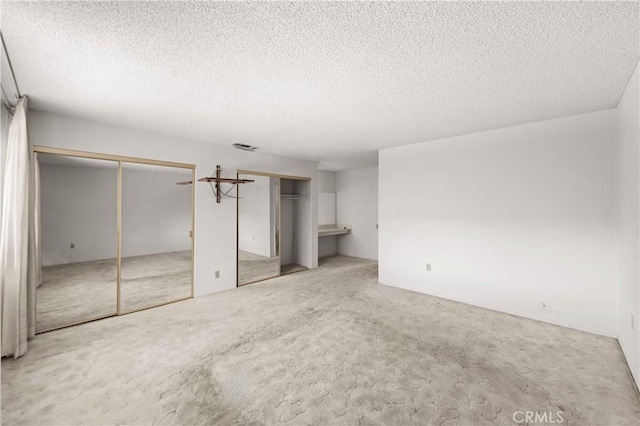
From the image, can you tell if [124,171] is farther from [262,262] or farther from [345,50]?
[345,50]

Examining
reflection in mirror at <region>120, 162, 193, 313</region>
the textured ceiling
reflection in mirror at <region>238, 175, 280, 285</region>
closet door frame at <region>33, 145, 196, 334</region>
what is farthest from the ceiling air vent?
the textured ceiling

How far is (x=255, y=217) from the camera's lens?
4988mm

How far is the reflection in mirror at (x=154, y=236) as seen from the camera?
3588 mm

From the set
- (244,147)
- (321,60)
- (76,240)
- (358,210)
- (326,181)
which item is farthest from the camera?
(326,181)

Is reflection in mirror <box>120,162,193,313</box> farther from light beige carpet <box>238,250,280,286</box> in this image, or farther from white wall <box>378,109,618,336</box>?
white wall <box>378,109,618,336</box>

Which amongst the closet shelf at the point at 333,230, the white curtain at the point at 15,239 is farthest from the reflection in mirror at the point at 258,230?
the white curtain at the point at 15,239

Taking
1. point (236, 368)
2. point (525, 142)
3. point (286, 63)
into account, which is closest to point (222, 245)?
point (236, 368)

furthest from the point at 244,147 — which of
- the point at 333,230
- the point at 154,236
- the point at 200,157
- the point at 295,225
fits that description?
the point at 333,230

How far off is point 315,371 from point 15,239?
9.88 ft

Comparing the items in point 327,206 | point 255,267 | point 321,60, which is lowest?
point 255,267

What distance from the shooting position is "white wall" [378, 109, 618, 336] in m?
2.95

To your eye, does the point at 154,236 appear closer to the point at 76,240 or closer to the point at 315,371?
the point at 76,240

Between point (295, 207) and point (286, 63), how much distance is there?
4230 millimetres

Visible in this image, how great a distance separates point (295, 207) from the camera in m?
6.05
